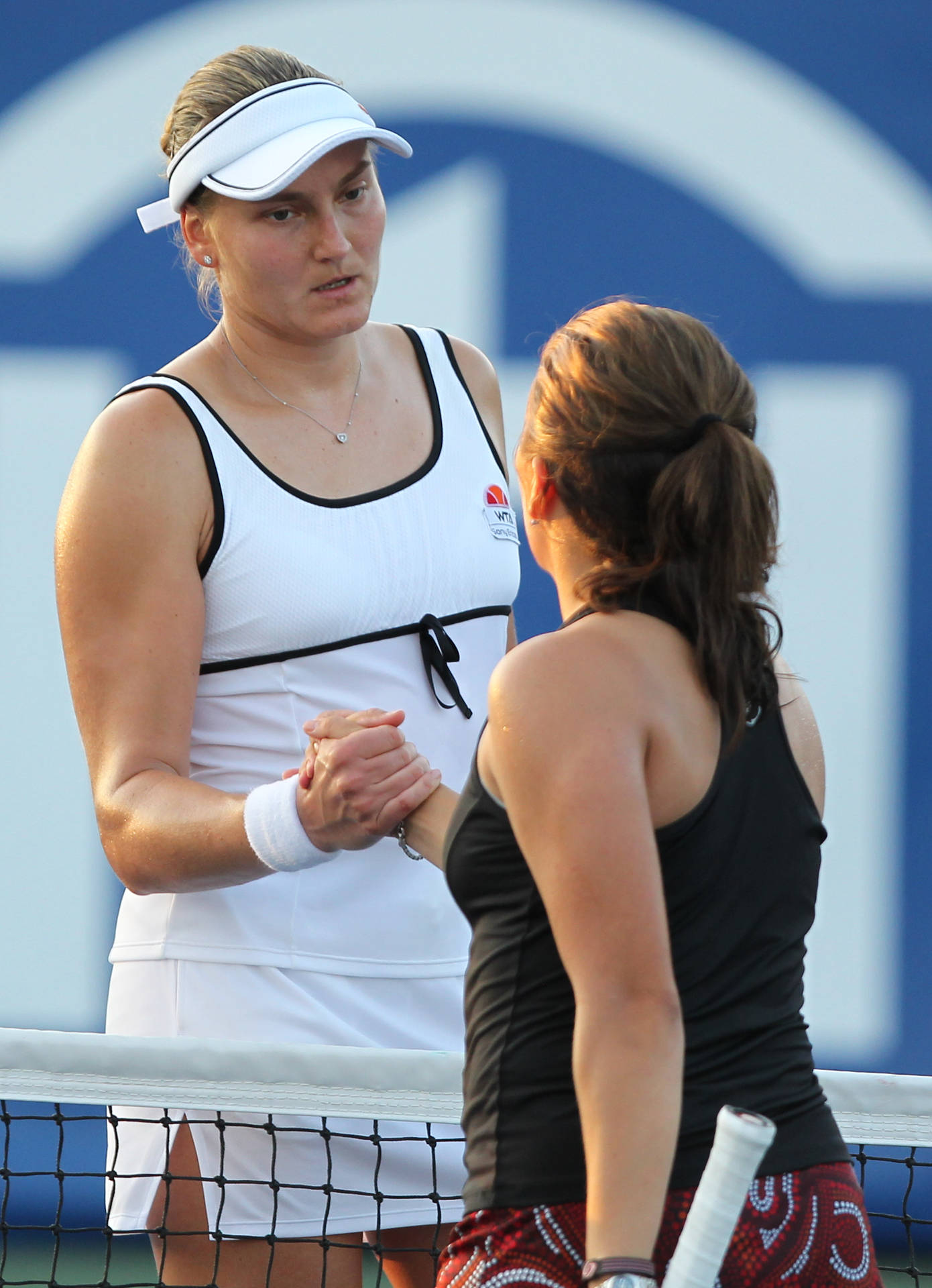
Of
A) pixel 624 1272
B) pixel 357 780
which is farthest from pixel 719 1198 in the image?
pixel 357 780

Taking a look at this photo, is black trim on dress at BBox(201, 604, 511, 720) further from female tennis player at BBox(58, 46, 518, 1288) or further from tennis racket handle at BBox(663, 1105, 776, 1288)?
tennis racket handle at BBox(663, 1105, 776, 1288)

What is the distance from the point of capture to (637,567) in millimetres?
1224

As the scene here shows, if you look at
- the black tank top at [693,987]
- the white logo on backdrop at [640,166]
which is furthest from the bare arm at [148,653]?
the white logo on backdrop at [640,166]

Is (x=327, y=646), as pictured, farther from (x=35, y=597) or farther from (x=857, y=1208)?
(x=35, y=597)

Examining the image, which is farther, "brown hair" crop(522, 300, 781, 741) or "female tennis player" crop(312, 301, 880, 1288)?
"brown hair" crop(522, 300, 781, 741)

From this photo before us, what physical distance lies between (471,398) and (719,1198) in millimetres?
1247

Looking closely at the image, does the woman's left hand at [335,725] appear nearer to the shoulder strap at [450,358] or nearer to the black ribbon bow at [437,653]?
the black ribbon bow at [437,653]

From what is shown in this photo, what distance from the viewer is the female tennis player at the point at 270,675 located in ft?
5.44

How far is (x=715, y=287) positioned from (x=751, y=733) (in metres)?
2.70

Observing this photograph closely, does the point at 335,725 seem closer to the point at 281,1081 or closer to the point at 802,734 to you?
the point at 281,1081

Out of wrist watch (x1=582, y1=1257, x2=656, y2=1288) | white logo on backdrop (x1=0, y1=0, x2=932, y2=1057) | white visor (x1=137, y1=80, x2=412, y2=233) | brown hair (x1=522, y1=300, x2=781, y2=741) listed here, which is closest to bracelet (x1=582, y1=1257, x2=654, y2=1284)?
wrist watch (x1=582, y1=1257, x2=656, y2=1288)

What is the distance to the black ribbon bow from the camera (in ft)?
5.89

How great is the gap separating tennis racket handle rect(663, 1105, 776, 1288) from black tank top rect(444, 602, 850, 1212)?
0.13 meters

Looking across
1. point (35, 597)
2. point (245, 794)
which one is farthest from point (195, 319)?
point (245, 794)
